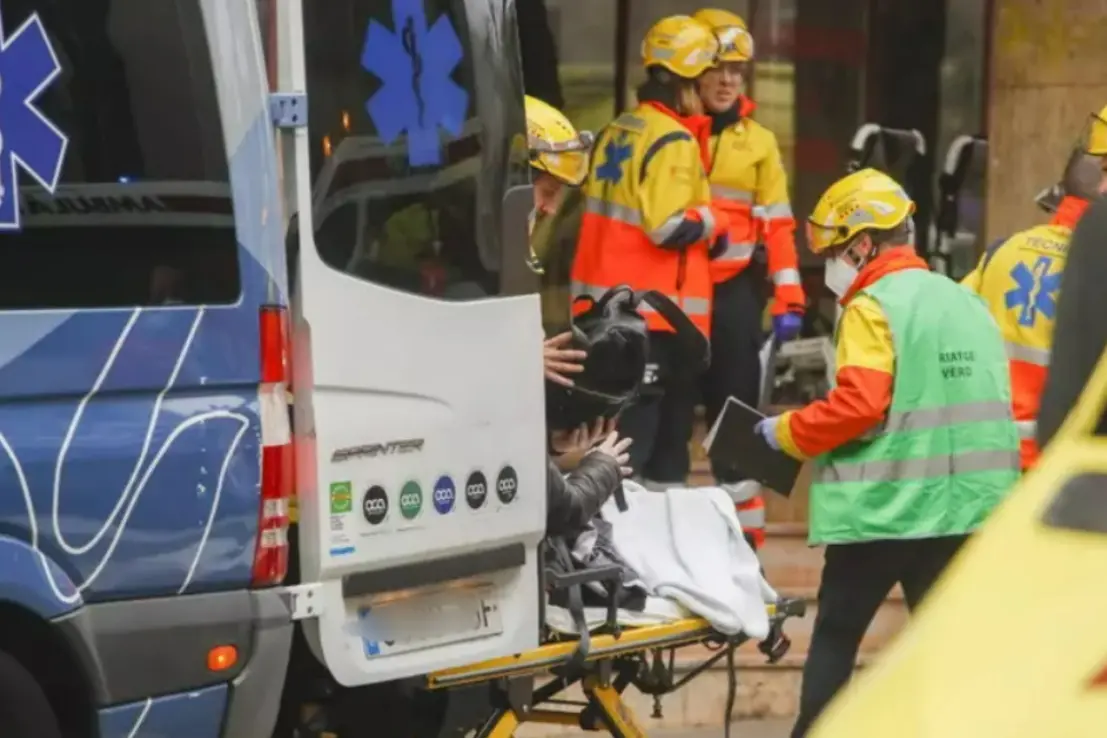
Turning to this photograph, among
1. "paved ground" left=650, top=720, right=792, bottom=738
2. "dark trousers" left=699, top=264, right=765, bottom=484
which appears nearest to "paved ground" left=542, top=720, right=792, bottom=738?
"paved ground" left=650, top=720, right=792, bottom=738

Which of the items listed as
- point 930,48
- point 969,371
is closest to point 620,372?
point 969,371

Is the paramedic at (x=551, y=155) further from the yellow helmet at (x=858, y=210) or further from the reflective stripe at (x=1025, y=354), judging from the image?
the reflective stripe at (x=1025, y=354)

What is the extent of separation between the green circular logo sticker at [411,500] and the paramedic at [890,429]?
4.78 ft

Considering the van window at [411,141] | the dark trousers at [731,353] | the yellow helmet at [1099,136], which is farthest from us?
the dark trousers at [731,353]

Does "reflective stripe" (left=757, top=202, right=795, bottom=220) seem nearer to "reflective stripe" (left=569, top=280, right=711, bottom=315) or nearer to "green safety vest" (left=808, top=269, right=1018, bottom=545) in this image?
"reflective stripe" (left=569, top=280, right=711, bottom=315)

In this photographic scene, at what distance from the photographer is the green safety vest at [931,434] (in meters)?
5.71

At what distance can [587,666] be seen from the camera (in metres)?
5.17

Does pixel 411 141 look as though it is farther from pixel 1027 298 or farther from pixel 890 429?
pixel 1027 298

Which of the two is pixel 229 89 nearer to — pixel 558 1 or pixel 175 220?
pixel 175 220

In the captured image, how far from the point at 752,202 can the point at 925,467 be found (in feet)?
8.36

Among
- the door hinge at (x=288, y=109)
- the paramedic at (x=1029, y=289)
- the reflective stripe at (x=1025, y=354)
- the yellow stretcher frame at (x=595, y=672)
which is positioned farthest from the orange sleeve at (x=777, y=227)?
the door hinge at (x=288, y=109)

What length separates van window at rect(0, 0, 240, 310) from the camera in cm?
Result: 409

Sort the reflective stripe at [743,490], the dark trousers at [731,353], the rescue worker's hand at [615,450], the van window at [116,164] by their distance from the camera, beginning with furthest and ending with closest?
1. the dark trousers at [731,353]
2. the reflective stripe at [743,490]
3. the rescue worker's hand at [615,450]
4. the van window at [116,164]

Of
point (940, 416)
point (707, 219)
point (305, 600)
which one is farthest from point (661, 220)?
point (305, 600)
